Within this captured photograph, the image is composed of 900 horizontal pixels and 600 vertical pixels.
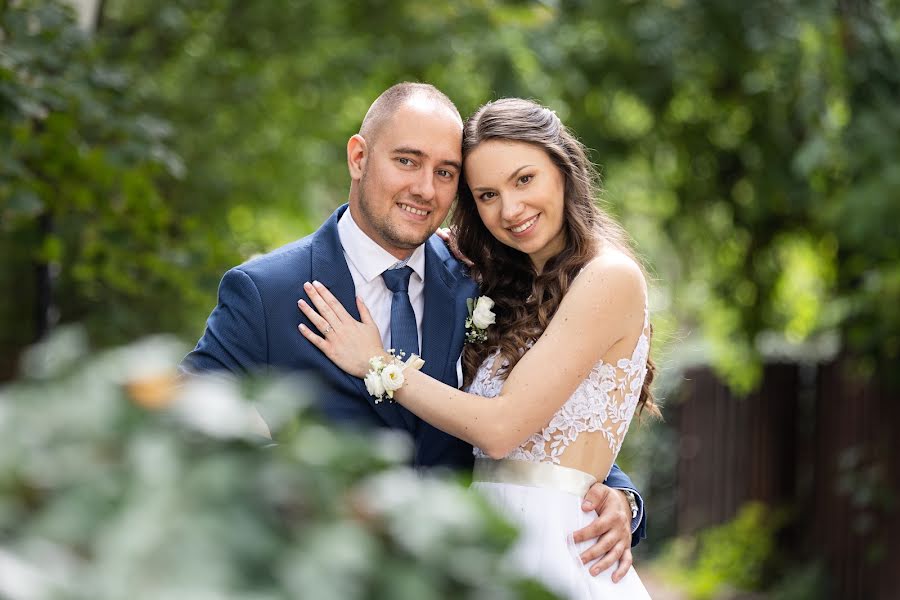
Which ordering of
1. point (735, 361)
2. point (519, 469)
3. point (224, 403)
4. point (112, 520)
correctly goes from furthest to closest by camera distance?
point (735, 361) → point (519, 469) → point (224, 403) → point (112, 520)

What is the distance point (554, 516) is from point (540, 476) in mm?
114

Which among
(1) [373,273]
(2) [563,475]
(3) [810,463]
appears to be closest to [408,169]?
(1) [373,273]

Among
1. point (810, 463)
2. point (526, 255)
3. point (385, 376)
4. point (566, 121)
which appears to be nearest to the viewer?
point (385, 376)

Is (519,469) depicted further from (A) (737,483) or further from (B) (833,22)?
(A) (737,483)

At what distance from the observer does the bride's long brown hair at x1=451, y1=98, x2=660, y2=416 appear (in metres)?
3.05

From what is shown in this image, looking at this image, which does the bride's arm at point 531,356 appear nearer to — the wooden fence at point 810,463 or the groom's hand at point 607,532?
the groom's hand at point 607,532

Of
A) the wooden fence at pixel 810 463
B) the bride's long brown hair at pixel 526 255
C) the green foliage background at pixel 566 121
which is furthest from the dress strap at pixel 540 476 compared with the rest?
the wooden fence at pixel 810 463

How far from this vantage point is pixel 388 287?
3098 mm

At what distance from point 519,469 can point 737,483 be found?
7.26 metres

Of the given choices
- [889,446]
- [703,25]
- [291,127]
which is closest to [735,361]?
[889,446]

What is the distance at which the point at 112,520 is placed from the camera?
84cm

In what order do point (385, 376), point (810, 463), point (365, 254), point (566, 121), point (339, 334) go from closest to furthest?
point (385, 376), point (339, 334), point (365, 254), point (566, 121), point (810, 463)

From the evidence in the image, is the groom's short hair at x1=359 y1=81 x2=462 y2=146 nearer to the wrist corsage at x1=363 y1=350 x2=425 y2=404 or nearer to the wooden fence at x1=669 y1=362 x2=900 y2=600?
the wrist corsage at x1=363 y1=350 x2=425 y2=404

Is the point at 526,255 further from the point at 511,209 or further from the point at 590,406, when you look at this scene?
the point at 590,406
